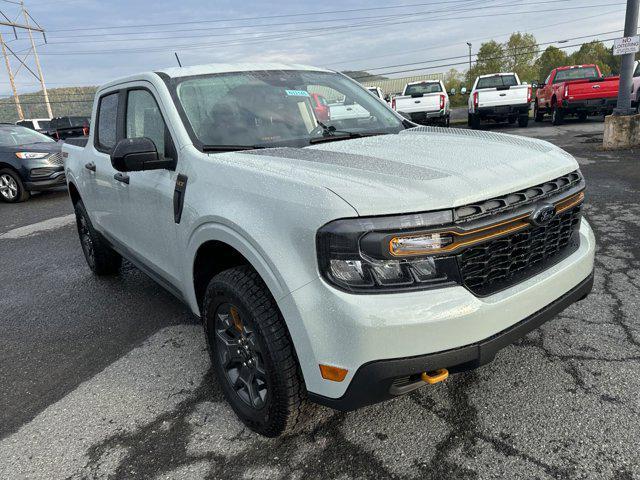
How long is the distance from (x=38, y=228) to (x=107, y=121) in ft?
15.6

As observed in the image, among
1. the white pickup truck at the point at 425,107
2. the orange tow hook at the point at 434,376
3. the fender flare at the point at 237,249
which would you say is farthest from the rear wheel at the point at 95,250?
the white pickup truck at the point at 425,107

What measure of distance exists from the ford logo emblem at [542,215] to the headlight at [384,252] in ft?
1.53

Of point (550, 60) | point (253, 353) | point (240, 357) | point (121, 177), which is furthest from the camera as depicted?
point (550, 60)

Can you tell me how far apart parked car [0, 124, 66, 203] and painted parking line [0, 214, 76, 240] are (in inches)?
96.7

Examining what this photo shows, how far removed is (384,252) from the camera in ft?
5.87

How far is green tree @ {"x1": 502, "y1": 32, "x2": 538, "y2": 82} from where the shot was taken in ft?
194

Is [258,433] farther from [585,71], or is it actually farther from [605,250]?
[585,71]

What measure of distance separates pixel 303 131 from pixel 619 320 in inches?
93.5

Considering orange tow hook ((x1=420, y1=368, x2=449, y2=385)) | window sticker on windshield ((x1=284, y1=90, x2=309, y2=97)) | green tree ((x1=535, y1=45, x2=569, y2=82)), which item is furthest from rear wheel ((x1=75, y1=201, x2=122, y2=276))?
green tree ((x1=535, y1=45, x2=569, y2=82))

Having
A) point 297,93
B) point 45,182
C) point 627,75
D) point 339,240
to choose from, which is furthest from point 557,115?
point 339,240

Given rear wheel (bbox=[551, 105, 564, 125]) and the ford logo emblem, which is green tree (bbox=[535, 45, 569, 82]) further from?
the ford logo emblem

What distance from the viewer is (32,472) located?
2273 mm

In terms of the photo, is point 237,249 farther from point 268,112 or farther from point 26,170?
point 26,170

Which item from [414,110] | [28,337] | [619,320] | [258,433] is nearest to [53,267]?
[28,337]
